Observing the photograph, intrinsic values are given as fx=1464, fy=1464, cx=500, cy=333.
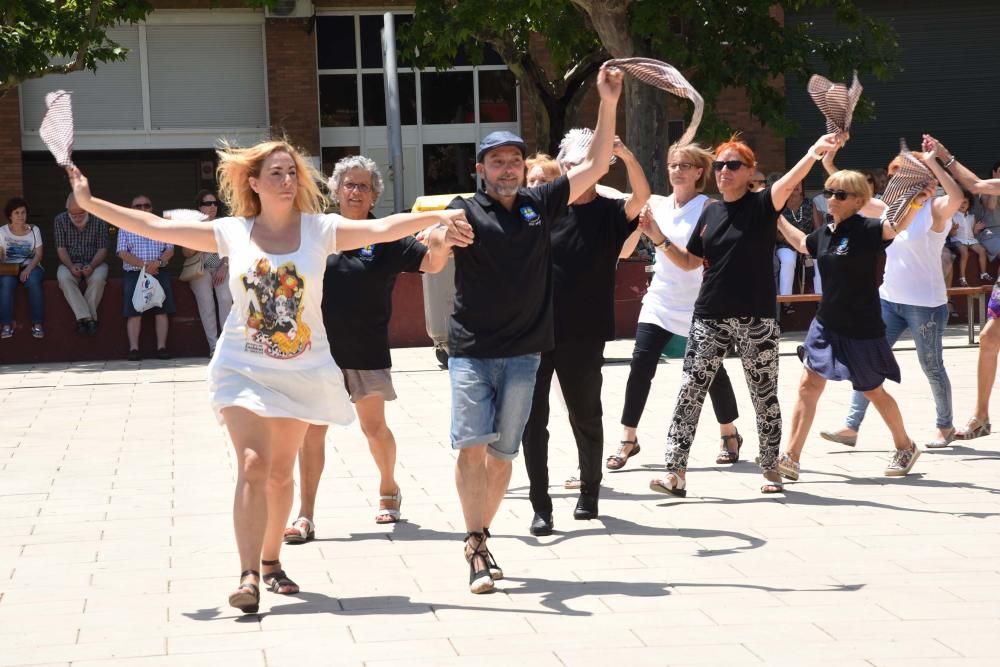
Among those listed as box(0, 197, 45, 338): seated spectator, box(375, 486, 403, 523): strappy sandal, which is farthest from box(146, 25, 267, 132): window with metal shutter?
box(375, 486, 403, 523): strappy sandal

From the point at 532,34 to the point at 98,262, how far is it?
10.2 metres

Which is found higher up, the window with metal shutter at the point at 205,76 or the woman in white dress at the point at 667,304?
the window with metal shutter at the point at 205,76

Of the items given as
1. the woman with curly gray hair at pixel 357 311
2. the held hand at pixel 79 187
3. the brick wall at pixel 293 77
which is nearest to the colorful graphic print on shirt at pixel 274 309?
the held hand at pixel 79 187

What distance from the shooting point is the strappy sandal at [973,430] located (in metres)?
9.12

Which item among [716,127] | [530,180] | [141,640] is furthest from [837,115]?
[716,127]

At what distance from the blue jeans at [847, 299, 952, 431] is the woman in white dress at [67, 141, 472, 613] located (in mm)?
4206

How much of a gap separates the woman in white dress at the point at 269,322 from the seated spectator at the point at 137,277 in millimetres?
10861

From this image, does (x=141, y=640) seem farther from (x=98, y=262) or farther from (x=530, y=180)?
(x=98, y=262)

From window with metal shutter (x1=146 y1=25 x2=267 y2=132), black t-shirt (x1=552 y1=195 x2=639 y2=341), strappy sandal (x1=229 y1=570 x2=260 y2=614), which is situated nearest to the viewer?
strappy sandal (x1=229 y1=570 x2=260 y2=614)

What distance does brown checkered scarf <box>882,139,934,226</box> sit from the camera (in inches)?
312

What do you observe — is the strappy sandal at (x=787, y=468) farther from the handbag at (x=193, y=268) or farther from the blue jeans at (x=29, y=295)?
the blue jeans at (x=29, y=295)

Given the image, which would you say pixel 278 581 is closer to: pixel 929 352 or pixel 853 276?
pixel 853 276

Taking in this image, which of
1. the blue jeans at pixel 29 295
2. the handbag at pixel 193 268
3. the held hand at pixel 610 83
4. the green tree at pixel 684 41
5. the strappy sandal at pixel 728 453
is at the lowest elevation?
the strappy sandal at pixel 728 453

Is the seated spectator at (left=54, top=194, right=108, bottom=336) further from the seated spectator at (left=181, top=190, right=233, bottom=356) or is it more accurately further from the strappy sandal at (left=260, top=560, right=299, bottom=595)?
the strappy sandal at (left=260, top=560, right=299, bottom=595)
